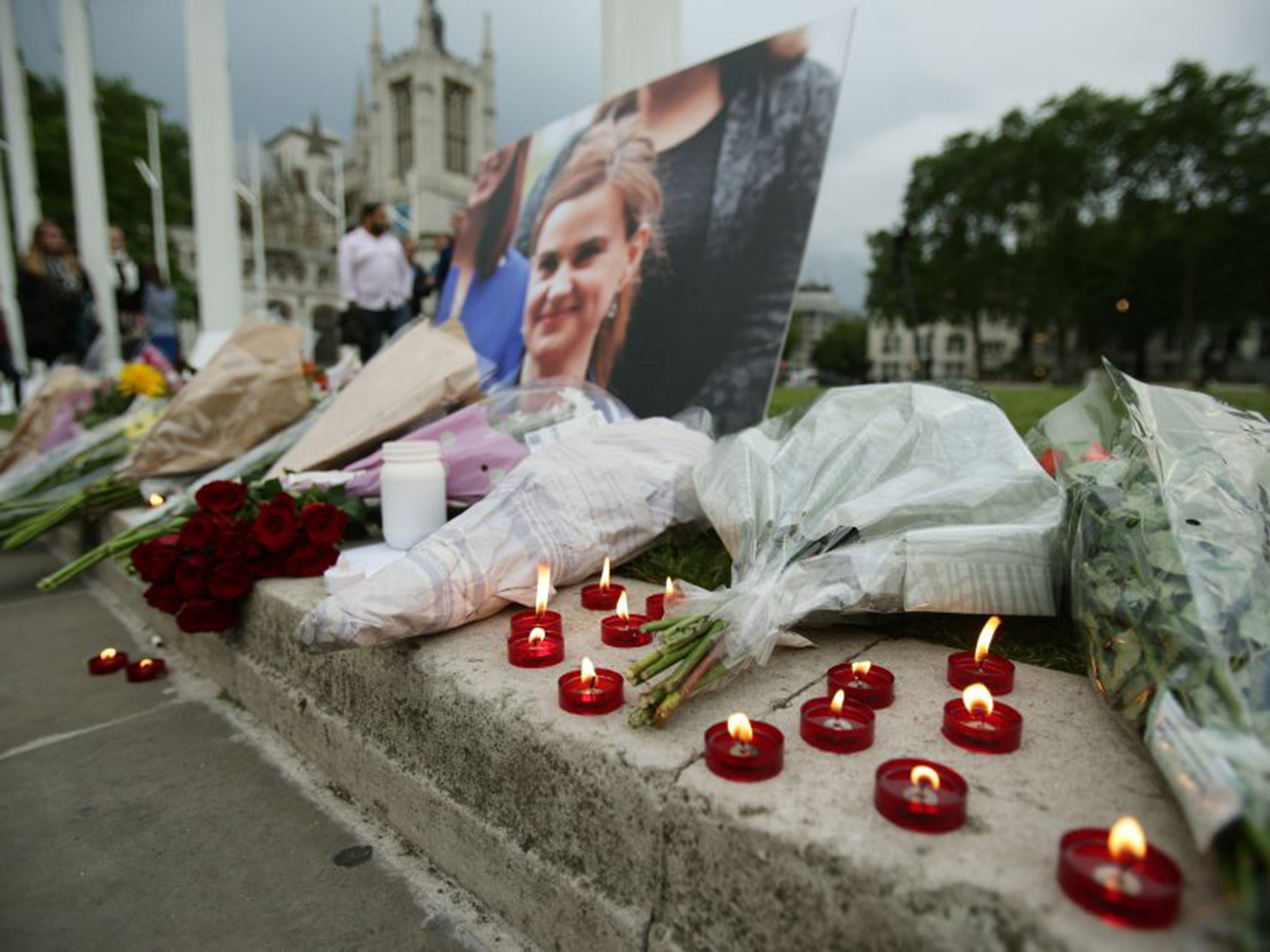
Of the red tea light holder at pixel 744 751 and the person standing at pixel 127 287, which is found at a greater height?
the person standing at pixel 127 287

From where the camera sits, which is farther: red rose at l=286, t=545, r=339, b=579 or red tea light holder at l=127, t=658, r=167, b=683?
red tea light holder at l=127, t=658, r=167, b=683

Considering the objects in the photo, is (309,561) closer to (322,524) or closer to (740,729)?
(322,524)

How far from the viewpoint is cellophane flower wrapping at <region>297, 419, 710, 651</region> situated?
5.52 ft

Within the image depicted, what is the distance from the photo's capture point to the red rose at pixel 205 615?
7.62 ft

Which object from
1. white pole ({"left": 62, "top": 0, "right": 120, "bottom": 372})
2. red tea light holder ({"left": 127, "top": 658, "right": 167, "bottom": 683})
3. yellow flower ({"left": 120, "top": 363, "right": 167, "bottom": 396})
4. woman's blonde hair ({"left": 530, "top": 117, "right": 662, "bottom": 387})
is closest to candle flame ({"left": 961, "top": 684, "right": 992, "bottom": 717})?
red tea light holder ({"left": 127, "top": 658, "right": 167, "bottom": 683})

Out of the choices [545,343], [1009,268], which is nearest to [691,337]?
[545,343]

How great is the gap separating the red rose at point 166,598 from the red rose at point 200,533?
0.14 m

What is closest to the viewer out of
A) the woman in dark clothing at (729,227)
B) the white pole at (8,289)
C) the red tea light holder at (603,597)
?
the red tea light holder at (603,597)

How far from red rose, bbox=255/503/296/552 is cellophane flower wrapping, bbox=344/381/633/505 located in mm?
467

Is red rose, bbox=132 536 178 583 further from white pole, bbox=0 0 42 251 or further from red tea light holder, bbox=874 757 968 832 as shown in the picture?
white pole, bbox=0 0 42 251

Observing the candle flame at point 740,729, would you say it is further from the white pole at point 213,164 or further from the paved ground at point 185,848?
the white pole at point 213,164

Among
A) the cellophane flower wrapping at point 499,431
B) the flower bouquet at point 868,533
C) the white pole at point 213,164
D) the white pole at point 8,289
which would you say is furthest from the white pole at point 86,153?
the flower bouquet at point 868,533

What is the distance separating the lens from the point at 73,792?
1.95 metres

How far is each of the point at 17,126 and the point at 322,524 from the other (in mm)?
19862
